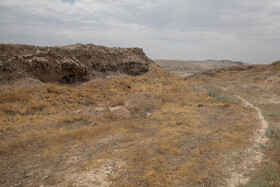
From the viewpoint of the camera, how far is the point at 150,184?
174 inches

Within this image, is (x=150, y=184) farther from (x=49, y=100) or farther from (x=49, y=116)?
(x=49, y=100)

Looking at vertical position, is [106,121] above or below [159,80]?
below

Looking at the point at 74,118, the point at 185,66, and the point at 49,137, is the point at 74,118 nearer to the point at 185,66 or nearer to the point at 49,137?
the point at 49,137

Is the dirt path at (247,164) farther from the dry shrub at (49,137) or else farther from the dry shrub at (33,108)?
the dry shrub at (33,108)

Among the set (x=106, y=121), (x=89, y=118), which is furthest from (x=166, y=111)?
(x=89, y=118)

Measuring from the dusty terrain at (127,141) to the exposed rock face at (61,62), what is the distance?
0.24m

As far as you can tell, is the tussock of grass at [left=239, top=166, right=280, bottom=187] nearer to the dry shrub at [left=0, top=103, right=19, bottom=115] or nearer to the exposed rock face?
the dry shrub at [left=0, top=103, right=19, bottom=115]

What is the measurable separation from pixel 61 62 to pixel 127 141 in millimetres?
9242

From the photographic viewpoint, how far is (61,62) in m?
13.7

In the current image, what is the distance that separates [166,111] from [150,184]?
6739mm

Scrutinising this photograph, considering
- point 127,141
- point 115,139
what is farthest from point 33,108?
point 127,141

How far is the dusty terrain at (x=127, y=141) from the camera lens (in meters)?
4.77

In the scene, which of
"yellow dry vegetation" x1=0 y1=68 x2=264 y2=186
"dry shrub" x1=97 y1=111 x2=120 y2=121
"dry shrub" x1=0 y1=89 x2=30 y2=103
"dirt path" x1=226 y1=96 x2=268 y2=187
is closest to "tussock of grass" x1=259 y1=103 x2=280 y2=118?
"yellow dry vegetation" x1=0 y1=68 x2=264 y2=186

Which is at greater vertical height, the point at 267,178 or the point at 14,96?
the point at 14,96
